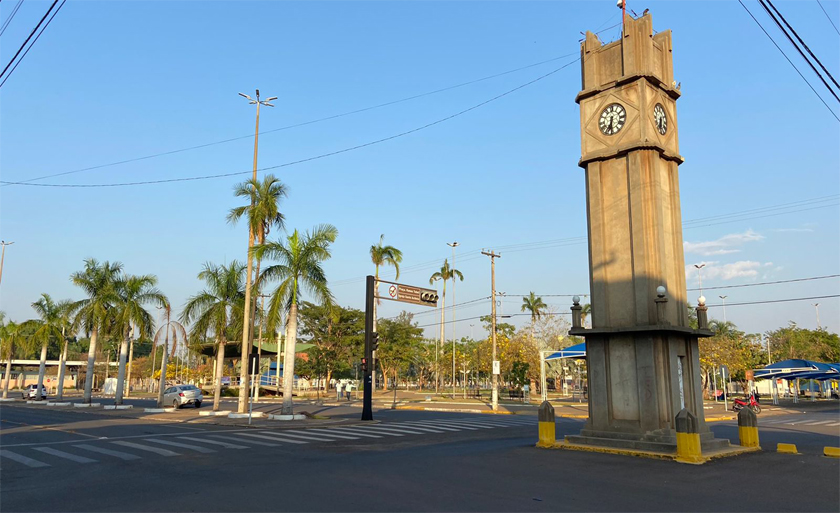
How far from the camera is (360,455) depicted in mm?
15195

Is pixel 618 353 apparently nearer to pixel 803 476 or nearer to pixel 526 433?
pixel 803 476

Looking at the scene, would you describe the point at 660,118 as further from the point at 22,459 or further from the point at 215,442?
the point at 22,459

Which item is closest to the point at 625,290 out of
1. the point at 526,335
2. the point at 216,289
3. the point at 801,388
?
the point at 216,289

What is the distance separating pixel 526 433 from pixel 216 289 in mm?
19734

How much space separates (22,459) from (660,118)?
19.8 meters

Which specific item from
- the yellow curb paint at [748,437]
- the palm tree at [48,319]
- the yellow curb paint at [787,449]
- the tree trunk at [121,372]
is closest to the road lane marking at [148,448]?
the yellow curb paint at [748,437]

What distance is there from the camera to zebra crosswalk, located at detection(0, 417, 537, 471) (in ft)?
48.0

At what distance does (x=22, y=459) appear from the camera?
14.4 m

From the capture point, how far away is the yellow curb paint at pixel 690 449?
13734mm

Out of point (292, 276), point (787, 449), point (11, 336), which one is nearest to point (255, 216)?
point (292, 276)

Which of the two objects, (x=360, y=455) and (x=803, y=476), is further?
→ (x=360, y=455)

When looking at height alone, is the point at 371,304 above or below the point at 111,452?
above

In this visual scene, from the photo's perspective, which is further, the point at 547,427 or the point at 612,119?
the point at 612,119

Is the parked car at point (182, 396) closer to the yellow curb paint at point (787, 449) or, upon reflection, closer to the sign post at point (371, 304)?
the sign post at point (371, 304)
